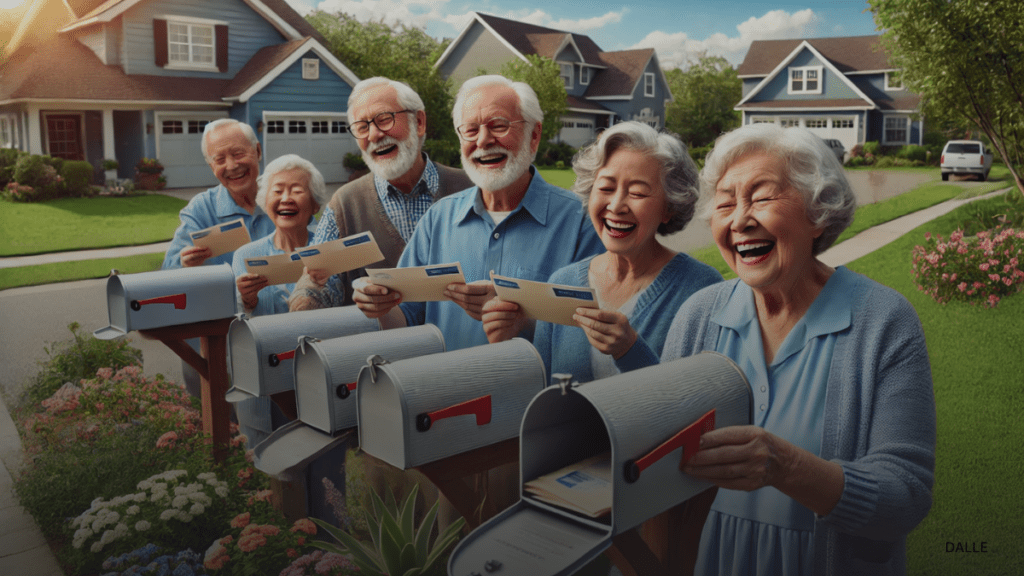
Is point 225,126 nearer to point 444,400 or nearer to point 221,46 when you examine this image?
point 221,46

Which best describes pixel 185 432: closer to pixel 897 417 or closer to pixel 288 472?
pixel 288 472

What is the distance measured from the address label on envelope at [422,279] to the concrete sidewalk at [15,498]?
1.18m

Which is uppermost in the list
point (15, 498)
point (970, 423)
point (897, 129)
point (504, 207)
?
point (897, 129)

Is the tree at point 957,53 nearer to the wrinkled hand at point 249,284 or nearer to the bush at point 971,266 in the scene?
the bush at point 971,266

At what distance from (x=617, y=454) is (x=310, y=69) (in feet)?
14.8

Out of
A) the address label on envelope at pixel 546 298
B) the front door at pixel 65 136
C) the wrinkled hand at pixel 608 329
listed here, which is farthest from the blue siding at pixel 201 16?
the wrinkled hand at pixel 608 329

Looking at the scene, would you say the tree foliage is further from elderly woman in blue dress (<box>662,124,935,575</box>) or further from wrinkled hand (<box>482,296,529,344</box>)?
elderly woman in blue dress (<box>662,124,935,575</box>)

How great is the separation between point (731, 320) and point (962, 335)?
204cm

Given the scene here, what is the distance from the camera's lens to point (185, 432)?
A: 4121 mm

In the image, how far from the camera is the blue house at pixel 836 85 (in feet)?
8.78

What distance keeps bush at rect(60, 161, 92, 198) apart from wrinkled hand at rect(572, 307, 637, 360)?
16.1 ft

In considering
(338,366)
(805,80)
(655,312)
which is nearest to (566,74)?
(805,80)

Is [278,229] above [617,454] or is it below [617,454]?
above

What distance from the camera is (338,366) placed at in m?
2.13
